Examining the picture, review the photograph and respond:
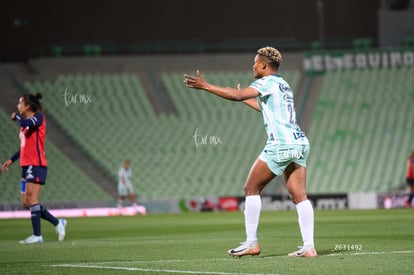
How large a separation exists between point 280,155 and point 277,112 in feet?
1.71

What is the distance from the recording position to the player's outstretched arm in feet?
32.7

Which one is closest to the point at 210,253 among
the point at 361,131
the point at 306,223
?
the point at 306,223

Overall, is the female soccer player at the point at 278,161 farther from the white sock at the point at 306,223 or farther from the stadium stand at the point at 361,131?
the stadium stand at the point at 361,131

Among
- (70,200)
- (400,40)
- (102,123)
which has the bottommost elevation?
(70,200)

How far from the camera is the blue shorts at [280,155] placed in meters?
10.6

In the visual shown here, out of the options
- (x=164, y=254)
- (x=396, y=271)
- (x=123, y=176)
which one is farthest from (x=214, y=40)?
(x=396, y=271)

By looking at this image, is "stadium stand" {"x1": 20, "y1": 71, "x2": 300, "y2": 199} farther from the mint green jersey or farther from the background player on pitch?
the mint green jersey

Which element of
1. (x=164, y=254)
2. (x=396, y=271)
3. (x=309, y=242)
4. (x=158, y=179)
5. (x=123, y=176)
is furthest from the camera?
(x=158, y=179)

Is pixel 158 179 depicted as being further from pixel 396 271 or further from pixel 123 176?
pixel 396 271

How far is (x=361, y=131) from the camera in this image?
3875 centimetres

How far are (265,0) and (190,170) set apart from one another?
9642mm

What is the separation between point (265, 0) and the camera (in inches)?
1645

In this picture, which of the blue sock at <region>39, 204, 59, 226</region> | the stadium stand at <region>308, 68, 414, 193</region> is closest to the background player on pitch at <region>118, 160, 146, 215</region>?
the stadium stand at <region>308, 68, 414, 193</region>

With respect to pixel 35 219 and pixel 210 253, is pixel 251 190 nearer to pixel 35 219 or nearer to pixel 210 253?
pixel 210 253
